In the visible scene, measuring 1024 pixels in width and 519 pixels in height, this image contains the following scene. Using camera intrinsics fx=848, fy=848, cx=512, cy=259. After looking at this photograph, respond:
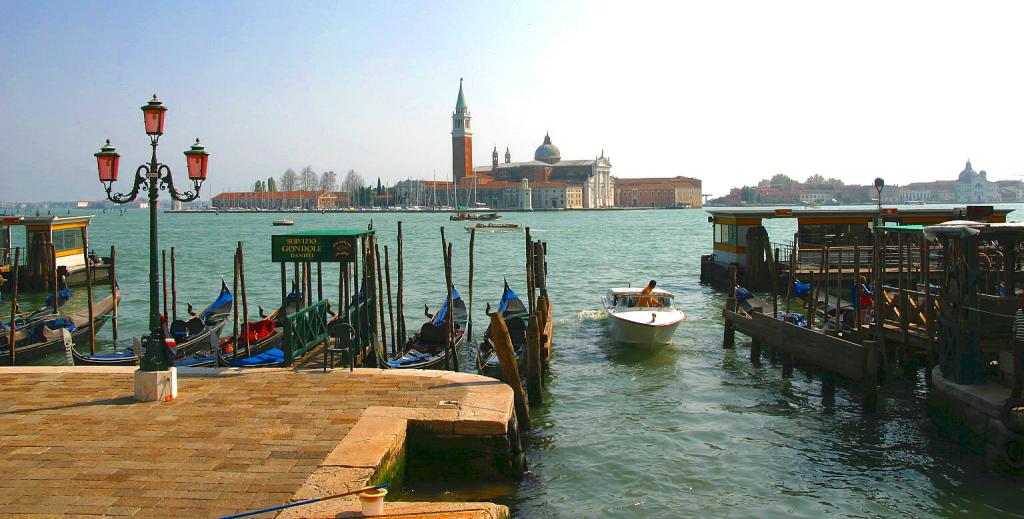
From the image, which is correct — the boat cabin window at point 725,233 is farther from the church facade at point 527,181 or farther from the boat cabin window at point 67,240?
the church facade at point 527,181

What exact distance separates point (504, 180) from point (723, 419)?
14742 cm

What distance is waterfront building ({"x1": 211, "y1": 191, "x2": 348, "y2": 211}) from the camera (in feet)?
559

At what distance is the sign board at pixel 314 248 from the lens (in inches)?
415

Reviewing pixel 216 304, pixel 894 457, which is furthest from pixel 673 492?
pixel 216 304

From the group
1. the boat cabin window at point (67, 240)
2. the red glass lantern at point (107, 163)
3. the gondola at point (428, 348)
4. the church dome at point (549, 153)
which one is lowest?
the gondola at point (428, 348)

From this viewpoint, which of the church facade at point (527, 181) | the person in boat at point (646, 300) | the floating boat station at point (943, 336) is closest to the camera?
the floating boat station at point (943, 336)

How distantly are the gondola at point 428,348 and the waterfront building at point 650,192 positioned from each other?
158 m

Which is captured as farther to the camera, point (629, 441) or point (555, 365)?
point (555, 365)

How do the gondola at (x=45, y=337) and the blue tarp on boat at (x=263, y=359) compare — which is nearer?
the blue tarp on boat at (x=263, y=359)

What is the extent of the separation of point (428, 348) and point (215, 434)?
744 centimetres

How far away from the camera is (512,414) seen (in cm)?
832

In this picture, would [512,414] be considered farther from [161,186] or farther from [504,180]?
[504,180]

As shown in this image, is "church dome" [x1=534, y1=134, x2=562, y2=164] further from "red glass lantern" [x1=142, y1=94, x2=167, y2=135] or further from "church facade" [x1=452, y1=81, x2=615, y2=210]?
"red glass lantern" [x1=142, y1=94, x2=167, y2=135]

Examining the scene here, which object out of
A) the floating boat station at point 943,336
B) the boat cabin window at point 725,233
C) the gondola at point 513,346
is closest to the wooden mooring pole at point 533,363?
the gondola at point 513,346
